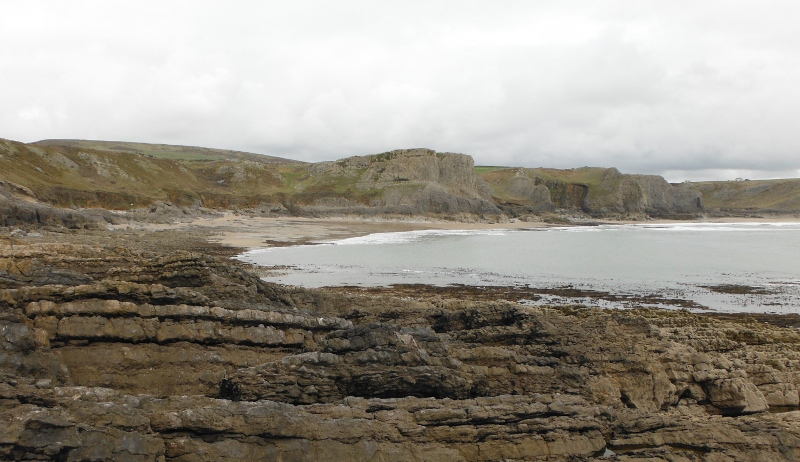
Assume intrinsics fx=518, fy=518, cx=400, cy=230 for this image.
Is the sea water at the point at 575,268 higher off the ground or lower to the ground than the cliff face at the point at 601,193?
lower

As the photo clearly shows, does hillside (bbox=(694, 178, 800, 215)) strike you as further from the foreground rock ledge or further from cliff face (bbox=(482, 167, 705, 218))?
the foreground rock ledge

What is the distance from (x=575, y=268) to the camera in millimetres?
36719

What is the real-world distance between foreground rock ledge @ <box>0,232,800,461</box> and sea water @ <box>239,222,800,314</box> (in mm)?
13624

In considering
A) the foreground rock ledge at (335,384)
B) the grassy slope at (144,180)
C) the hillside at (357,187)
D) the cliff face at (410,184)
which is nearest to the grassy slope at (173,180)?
the grassy slope at (144,180)

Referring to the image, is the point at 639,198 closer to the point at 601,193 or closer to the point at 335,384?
the point at 601,193

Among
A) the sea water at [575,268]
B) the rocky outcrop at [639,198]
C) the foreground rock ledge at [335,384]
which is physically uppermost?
the rocky outcrop at [639,198]

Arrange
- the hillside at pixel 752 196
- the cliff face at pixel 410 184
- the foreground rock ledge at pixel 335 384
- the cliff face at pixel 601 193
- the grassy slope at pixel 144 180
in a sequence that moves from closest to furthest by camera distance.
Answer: the foreground rock ledge at pixel 335 384, the grassy slope at pixel 144 180, the cliff face at pixel 410 184, the cliff face at pixel 601 193, the hillside at pixel 752 196

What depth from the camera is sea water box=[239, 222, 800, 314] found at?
86.6ft

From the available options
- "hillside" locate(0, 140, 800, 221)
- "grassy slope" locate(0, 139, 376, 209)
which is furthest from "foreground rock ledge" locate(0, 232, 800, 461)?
"grassy slope" locate(0, 139, 376, 209)

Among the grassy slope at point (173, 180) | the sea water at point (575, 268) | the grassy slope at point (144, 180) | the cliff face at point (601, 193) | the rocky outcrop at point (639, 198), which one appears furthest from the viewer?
the rocky outcrop at point (639, 198)

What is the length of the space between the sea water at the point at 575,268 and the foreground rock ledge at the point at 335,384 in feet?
44.7

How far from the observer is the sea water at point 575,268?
86.6 ft

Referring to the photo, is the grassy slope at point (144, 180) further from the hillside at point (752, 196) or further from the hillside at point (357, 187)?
the hillside at point (752, 196)

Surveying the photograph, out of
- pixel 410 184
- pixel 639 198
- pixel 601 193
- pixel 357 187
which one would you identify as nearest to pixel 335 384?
pixel 410 184
